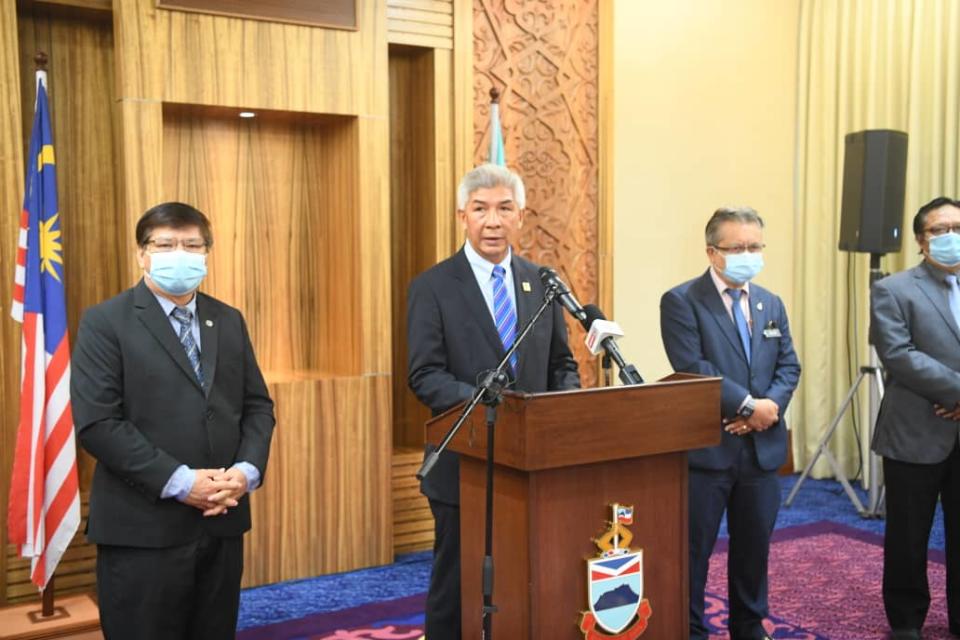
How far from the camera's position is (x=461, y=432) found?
269cm

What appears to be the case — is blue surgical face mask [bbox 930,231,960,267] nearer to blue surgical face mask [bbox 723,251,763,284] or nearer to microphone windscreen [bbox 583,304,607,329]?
blue surgical face mask [bbox 723,251,763,284]

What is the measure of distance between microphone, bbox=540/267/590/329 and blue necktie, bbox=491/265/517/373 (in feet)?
1.68

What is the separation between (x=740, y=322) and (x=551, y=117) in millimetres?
2314

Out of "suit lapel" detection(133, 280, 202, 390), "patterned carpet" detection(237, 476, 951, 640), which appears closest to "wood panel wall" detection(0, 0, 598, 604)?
"patterned carpet" detection(237, 476, 951, 640)

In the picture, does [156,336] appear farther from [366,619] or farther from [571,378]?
[366,619]

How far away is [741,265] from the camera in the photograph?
11.8 ft

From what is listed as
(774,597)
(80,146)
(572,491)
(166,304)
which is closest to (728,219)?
(572,491)

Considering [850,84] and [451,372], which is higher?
[850,84]

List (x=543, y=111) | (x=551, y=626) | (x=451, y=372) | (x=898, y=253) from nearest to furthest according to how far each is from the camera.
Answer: (x=551, y=626), (x=451, y=372), (x=543, y=111), (x=898, y=253)

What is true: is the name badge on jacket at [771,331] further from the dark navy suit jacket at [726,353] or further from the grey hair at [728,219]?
the grey hair at [728,219]

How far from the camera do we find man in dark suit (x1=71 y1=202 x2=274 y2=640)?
8.95 ft

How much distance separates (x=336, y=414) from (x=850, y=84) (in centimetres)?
416

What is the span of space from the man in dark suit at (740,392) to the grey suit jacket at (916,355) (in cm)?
43

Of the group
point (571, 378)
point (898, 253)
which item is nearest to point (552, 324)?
point (571, 378)
